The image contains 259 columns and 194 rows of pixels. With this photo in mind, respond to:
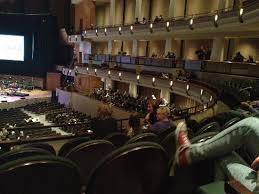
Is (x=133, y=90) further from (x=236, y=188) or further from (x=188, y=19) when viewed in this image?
(x=236, y=188)

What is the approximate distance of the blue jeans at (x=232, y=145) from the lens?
2320 mm

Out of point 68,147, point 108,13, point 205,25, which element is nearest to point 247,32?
point 205,25

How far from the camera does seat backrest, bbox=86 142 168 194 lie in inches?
81.4

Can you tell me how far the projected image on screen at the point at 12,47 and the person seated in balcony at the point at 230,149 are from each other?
33.0 meters

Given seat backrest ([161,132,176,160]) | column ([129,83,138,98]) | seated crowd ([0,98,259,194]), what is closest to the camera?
seated crowd ([0,98,259,194])

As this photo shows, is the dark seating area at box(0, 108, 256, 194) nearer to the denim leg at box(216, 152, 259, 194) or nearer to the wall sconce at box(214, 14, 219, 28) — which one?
the denim leg at box(216, 152, 259, 194)

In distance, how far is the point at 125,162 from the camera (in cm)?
213

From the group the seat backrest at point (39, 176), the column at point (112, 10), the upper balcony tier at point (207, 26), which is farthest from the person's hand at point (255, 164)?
the column at point (112, 10)

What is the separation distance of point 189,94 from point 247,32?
4321mm

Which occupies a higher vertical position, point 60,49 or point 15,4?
point 15,4

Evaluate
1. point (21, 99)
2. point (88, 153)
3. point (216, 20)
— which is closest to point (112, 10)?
point (21, 99)

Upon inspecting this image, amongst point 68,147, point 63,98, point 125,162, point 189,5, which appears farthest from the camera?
point 63,98

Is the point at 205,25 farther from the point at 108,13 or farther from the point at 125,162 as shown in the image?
the point at 108,13

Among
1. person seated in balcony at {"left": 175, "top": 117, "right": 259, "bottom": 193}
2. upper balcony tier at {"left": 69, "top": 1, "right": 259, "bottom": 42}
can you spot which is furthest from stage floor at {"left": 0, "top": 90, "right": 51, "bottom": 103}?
person seated in balcony at {"left": 175, "top": 117, "right": 259, "bottom": 193}
